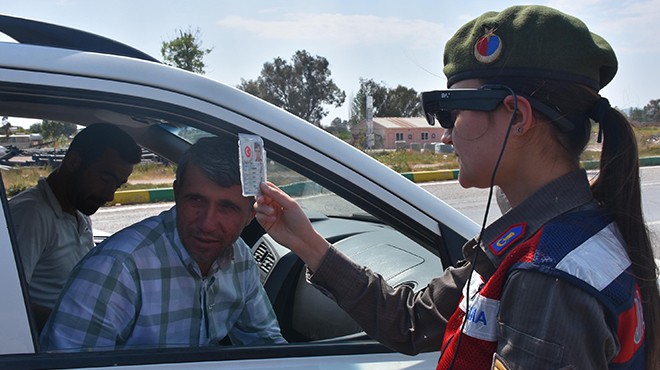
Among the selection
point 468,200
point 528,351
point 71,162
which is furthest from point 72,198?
point 468,200

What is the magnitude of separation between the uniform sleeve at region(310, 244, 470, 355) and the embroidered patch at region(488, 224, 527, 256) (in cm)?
36

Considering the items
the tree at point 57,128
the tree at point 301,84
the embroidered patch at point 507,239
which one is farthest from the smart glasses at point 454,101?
the tree at point 301,84

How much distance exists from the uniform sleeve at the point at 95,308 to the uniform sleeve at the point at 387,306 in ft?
1.70

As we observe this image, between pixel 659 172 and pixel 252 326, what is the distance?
1648cm

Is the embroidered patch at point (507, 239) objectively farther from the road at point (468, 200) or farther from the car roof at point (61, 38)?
the road at point (468, 200)

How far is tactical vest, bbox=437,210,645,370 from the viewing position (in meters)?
0.99

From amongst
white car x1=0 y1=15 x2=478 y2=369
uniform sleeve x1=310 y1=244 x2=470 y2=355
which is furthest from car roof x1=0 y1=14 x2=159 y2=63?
uniform sleeve x1=310 y1=244 x2=470 y2=355

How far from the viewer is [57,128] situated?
2449 mm

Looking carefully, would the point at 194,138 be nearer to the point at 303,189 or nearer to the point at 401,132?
the point at 303,189

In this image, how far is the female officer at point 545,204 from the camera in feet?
3.20

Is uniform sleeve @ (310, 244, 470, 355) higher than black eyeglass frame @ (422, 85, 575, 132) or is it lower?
lower

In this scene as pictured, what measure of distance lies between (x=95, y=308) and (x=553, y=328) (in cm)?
115

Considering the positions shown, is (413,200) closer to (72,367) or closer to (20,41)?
(72,367)

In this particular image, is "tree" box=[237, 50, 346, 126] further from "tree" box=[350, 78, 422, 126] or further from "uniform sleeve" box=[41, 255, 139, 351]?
"uniform sleeve" box=[41, 255, 139, 351]
